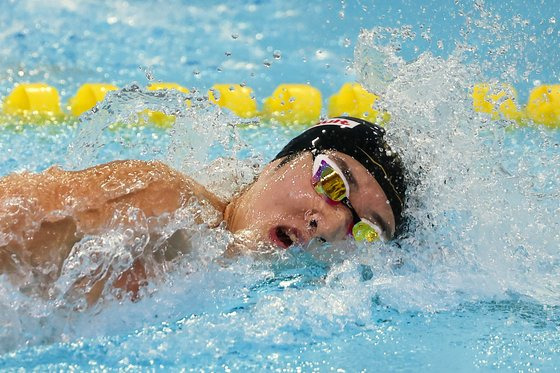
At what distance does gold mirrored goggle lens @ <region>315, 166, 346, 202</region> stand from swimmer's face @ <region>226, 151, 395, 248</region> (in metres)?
0.02

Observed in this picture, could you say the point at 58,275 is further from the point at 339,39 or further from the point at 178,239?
the point at 339,39

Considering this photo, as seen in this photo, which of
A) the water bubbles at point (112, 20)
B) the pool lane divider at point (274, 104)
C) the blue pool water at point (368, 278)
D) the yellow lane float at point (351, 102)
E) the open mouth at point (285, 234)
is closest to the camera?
the blue pool water at point (368, 278)

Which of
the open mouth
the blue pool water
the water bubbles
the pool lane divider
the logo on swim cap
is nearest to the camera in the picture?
the blue pool water

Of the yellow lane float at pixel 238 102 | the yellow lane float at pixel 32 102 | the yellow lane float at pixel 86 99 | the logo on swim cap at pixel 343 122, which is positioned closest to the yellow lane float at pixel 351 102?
the yellow lane float at pixel 238 102

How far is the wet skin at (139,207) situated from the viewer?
1.58 m

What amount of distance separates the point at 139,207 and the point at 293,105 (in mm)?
2705

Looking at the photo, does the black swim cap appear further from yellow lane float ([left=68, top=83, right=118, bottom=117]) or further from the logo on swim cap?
yellow lane float ([left=68, top=83, right=118, bottom=117])

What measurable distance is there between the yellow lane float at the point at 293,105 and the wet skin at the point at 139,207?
86.2 inches

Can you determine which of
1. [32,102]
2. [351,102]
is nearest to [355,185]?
[351,102]

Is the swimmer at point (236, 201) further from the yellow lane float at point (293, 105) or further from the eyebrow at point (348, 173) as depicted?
the yellow lane float at point (293, 105)

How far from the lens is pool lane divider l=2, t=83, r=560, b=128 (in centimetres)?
404

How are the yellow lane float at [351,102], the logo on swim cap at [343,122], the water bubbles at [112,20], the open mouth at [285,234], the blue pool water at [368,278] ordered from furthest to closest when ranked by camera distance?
1. the water bubbles at [112,20]
2. the yellow lane float at [351,102]
3. the logo on swim cap at [343,122]
4. the open mouth at [285,234]
5. the blue pool water at [368,278]

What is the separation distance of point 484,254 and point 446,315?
326mm

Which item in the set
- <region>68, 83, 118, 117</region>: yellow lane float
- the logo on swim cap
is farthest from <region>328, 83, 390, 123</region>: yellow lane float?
the logo on swim cap
